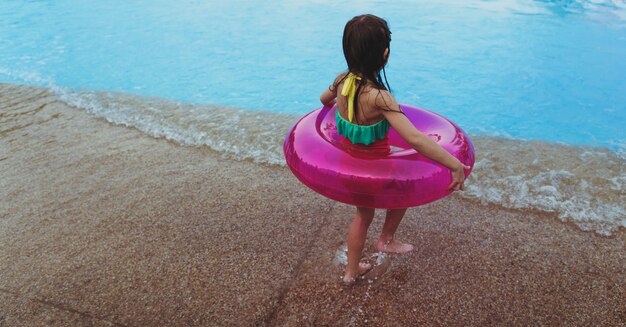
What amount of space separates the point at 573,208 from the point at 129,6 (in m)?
9.79

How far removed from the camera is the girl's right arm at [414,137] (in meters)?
1.80

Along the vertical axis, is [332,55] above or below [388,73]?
above

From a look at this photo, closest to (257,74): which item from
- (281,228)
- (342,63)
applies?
(342,63)

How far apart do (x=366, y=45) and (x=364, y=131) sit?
410 millimetres

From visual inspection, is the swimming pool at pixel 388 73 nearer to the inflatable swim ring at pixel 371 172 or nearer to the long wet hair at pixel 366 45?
the inflatable swim ring at pixel 371 172

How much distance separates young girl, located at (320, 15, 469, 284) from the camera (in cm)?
178

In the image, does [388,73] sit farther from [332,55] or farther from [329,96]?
[329,96]

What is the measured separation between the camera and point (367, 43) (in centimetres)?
178

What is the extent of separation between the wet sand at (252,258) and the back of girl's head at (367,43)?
1122mm

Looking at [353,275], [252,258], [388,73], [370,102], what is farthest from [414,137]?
[388,73]

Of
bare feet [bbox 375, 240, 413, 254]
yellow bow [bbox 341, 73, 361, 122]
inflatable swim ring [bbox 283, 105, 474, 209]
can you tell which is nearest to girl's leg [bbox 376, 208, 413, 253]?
bare feet [bbox 375, 240, 413, 254]

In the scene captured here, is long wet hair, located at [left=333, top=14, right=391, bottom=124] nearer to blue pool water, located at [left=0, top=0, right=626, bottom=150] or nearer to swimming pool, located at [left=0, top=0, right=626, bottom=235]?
swimming pool, located at [left=0, top=0, right=626, bottom=235]

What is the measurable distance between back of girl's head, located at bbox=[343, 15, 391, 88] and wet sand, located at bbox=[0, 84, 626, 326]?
1.12m

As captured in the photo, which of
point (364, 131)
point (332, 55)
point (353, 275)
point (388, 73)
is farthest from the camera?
point (332, 55)
